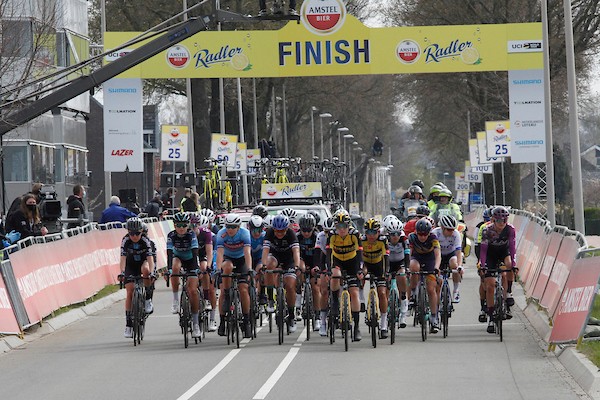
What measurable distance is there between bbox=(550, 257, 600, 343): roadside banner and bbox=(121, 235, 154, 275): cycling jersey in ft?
19.2

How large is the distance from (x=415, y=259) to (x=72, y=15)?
38323 millimetres

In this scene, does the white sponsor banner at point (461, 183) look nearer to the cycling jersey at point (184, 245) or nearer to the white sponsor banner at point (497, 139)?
the white sponsor banner at point (497, 139)

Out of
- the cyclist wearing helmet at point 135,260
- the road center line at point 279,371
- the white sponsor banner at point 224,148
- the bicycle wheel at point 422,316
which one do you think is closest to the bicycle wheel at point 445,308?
the bicycle wheel at point 422,316

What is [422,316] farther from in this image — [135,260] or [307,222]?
[135,260]

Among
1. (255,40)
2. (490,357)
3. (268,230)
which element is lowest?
(490,357)

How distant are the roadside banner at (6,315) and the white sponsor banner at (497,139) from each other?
2405cm

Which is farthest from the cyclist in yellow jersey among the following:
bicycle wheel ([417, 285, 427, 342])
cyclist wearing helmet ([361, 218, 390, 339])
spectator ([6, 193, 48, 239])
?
spectator ([6, 193, 48, 239])

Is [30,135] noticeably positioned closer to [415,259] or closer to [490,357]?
[415,259]

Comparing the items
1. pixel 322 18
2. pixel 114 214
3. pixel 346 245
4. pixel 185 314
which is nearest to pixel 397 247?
pixel 346 245

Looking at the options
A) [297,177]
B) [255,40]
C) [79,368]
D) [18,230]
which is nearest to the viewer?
[79,368]

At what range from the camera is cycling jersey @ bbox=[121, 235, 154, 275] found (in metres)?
19.5

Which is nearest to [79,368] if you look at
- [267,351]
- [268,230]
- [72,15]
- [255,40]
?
[267,351]

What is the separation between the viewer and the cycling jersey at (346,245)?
18600mm

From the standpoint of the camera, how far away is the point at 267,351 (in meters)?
18.0
